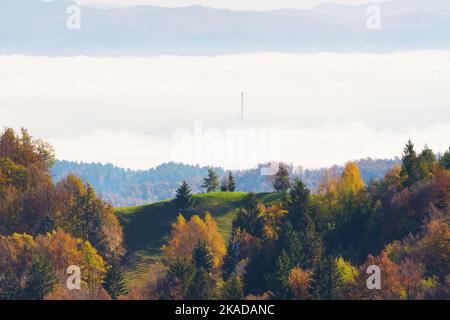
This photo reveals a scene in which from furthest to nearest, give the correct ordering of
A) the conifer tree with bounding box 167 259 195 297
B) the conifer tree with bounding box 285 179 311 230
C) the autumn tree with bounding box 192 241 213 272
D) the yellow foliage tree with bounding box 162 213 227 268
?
the conifer tree with bounding box 285 179 311 230 < the yellow foliage tree with bounding box 162 213 227 268 < the autumn tree with bounding box 192 241 213 272 < the conifer tree with bounding box 167 259 195 297

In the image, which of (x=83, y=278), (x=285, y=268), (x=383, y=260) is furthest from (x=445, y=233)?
(x=83, y=278)

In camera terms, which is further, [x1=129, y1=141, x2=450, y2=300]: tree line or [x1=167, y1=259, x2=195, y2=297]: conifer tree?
[x1=167, y1=259, x2=195, y2=297]: conifer tree

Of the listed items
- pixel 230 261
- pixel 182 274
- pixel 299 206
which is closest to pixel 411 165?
pixel 299 206

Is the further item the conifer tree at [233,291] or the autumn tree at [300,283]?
the autumn tree at [300,283]

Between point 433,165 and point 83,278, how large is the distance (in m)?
60.4

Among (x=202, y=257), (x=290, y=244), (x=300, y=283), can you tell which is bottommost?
(x=300, y=283)

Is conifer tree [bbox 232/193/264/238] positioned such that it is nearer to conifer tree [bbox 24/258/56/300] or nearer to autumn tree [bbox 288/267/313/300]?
autumn tree [bbox 288/267/313/300]

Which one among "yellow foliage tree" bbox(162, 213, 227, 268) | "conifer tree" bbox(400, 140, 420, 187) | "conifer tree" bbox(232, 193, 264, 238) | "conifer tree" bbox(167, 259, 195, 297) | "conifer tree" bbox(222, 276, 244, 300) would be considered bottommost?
"conifer tree" bbox(222, 276, 244, 300)

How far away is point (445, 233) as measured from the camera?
167m

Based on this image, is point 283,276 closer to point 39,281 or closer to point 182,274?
point 182,274

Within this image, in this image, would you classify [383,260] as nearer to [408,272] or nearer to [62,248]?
[408,272]

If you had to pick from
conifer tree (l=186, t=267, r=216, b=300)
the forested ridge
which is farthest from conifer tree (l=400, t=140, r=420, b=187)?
conifer tree (l=186, t=267, r=216, b=300)

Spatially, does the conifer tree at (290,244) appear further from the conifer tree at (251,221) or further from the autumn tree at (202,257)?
the autumn tree at (202,257)

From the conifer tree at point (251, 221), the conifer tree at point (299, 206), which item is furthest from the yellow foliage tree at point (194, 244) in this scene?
the conifer tree at point (299, 206)
